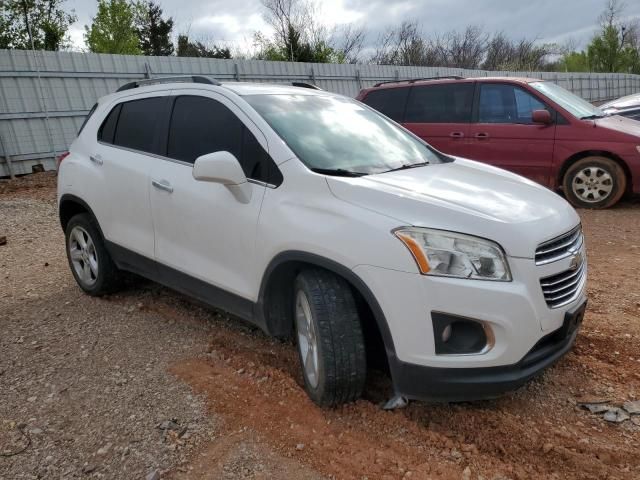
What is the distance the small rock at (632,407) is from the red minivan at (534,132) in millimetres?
5038

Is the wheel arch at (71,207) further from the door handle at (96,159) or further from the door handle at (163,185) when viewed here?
the door handle at (163,185)

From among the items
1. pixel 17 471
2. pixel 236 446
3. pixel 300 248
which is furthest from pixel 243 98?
pixel 17 471

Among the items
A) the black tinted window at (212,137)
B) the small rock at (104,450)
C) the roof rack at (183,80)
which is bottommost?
the small rock at (104,450)

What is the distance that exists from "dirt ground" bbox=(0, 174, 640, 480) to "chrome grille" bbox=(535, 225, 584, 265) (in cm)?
80

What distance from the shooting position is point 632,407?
2.73m

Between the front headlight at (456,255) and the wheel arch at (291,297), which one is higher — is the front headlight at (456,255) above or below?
above

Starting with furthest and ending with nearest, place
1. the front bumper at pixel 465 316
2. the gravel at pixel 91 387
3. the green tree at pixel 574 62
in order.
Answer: the green tree at pixel 574 62 < the gravel at pixel 91 387 < the front bumper at pixel 465 316

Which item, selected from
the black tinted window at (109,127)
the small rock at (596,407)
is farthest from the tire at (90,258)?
the small rock at (596,407)

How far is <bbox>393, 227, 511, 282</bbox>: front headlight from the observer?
2.30 m

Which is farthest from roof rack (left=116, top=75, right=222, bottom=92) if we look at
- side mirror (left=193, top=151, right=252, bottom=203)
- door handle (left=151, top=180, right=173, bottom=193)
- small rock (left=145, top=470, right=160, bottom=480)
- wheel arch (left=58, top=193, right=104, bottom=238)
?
small rock (left=145, top=470, right=160, bottom=480)

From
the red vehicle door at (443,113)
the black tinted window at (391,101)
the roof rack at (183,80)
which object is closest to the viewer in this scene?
the roof rack at (183,80)

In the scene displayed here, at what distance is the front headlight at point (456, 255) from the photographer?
2.30m

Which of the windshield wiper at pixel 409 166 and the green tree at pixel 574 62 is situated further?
the green tree at pixel 574 62

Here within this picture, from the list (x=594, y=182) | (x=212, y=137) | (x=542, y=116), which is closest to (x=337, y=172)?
(x=212, y=137)
